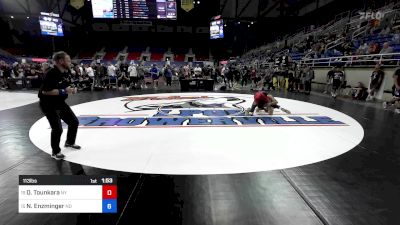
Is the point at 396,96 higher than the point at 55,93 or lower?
lower

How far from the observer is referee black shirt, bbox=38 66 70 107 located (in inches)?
126

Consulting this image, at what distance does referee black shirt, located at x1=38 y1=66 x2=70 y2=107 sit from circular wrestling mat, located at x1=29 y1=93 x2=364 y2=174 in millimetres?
782

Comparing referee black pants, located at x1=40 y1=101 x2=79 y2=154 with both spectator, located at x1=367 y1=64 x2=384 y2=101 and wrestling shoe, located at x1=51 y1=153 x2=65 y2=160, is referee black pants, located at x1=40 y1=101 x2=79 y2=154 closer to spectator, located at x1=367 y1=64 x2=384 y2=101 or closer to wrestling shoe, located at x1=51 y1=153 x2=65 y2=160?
wrestling shoe, located at x1=51 y1=153 x2=65 y2=160

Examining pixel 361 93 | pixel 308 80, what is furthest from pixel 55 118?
pixel 308 80

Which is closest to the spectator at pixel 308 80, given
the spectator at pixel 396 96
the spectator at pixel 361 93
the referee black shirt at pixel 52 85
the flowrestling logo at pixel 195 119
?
the spectator at pixel 361 93

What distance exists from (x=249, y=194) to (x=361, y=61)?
33.4 feet

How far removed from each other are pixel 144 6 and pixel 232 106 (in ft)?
40.4

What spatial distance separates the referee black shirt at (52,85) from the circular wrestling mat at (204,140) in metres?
0.78

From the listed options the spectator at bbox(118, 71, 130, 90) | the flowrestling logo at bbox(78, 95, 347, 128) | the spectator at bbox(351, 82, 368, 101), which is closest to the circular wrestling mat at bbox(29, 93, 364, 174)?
the flowrestling logo at bbox(78, 95, 347, 128)

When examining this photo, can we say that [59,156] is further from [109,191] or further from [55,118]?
[109,191]

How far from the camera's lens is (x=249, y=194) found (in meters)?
2.48

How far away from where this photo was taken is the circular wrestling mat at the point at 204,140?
3213mm

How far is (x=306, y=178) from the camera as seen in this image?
283cm
